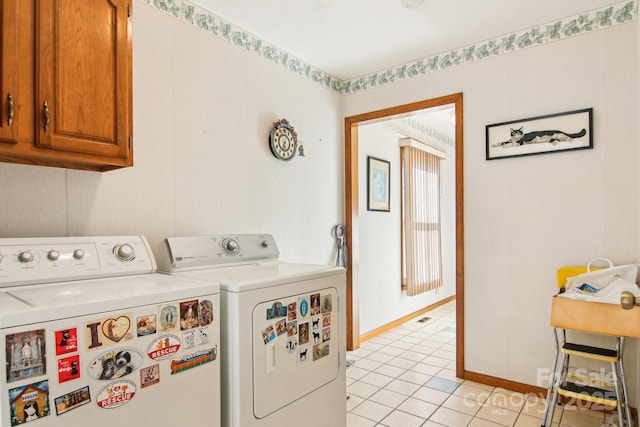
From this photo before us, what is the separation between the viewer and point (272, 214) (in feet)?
9.00

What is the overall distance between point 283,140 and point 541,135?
1736 mm

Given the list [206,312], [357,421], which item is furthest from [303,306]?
[357,421]

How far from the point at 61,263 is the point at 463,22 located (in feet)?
8.43

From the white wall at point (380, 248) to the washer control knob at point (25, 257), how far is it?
2747mm

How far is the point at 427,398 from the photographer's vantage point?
8.39 feet

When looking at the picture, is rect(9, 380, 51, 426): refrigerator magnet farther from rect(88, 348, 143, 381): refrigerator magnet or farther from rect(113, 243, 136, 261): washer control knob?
rect(113, 243, 136, 261): washer control knob

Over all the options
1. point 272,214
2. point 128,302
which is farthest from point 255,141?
point 128,302

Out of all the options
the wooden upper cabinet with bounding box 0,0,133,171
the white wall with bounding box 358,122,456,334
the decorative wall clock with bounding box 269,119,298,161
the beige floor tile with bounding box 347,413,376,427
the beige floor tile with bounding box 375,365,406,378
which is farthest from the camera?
the white wall with bounding box 358,122,456,334

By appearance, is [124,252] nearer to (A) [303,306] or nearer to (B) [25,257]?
(B) [25,257]

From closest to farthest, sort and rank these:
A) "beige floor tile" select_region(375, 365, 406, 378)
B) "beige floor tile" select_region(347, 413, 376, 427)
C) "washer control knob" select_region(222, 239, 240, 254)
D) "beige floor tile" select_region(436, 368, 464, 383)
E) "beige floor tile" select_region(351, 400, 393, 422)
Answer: "washer control knob" select_region(222, 239, 240, 254) < "beige floor tile" select_region(347, 413, 376, 427) < "beige floor tile" select_region(351, 400, 393, 422) < "beige floor tile" select_region(436, 368, 464, 383) < "beige floor tile" select_region(375, 365, 406, 378)

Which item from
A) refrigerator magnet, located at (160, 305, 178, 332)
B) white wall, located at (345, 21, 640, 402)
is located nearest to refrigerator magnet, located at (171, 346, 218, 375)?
refrigerator magnet, located at (160, 305, 178, 332)

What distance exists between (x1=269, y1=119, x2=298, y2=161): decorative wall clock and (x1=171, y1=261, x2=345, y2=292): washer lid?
98 cm

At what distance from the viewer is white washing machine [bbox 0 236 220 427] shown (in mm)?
993

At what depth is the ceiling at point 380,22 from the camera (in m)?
2.24
